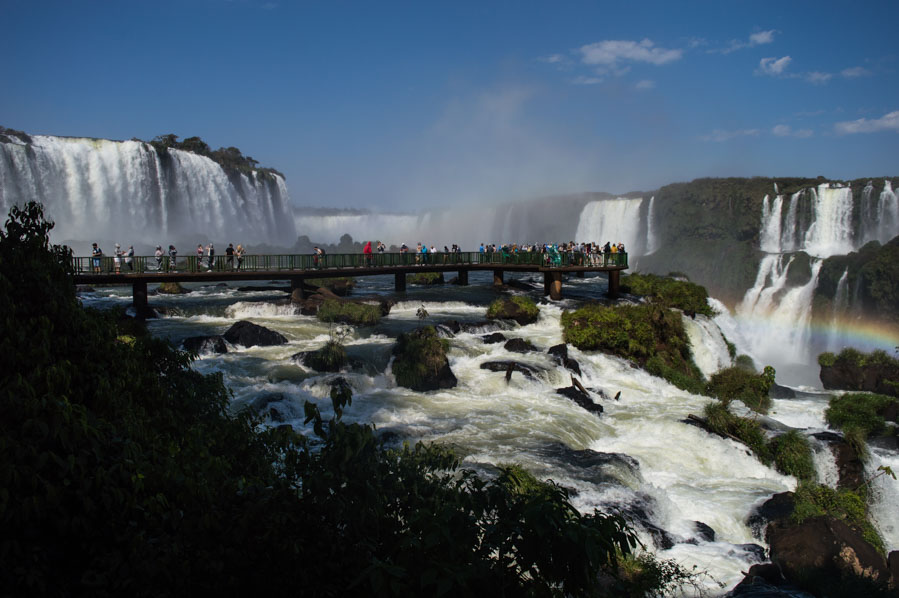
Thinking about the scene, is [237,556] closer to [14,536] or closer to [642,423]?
[14,536]

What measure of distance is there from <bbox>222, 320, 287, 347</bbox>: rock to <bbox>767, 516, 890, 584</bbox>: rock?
49.2 feet

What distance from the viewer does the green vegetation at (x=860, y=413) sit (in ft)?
53.6

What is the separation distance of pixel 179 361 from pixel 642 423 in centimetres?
1180

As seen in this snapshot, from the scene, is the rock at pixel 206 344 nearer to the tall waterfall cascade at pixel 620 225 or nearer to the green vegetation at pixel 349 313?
the green vegetation at pixel 349 313

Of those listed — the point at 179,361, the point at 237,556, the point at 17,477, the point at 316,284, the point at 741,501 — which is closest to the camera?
A: the point at 17,477

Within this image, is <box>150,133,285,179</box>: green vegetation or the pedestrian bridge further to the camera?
<box>150,133,285,179</box>: green vegetation

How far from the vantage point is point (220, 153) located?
84188 mm

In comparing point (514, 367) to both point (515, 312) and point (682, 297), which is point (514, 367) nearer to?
point (515, 312)

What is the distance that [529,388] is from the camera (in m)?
16.8

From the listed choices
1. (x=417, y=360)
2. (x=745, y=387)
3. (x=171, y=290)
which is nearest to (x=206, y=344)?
(x=417, y=360)

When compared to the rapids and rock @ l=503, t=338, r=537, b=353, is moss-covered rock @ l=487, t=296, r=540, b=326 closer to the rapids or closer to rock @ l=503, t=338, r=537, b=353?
the rapids

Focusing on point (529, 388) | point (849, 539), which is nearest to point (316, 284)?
point (529, 388)

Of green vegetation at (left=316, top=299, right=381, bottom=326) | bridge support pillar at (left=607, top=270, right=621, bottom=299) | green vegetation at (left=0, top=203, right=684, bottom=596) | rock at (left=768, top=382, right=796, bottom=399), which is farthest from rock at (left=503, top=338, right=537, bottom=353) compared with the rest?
green vegetation at (left=0, top=203, right=684, bottom=596)

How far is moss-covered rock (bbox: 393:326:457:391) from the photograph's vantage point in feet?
53.9
